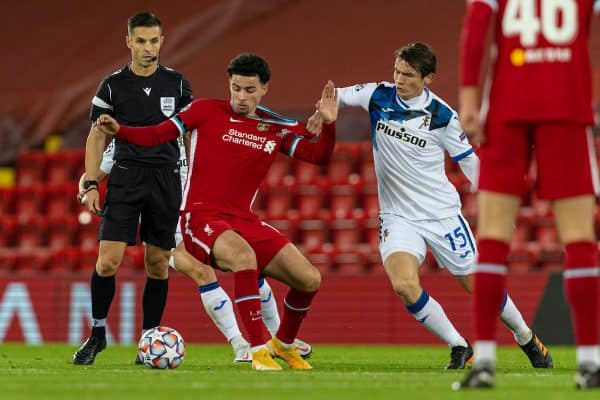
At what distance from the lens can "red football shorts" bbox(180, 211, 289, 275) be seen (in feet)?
23.0

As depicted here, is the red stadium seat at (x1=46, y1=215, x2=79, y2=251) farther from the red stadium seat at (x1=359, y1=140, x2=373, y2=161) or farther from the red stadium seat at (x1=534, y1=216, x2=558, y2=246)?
the red stadium seat at (x1=534, y1=216, x2=558, y2=246)

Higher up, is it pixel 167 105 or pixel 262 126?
pixel 167 105

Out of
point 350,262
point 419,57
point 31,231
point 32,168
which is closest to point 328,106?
point 419,57

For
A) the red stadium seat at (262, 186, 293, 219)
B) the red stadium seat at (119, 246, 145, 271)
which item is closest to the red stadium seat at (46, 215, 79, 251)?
the red stadium seat at (119, 246, 145, 271)

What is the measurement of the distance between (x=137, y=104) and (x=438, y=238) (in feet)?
6.61

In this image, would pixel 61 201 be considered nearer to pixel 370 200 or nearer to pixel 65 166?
pixel 65 166

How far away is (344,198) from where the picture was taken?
1449 centimetres

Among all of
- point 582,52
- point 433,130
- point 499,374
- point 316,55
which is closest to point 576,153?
point 582,52

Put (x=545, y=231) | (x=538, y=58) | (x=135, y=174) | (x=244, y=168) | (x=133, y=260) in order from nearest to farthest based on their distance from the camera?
(x=538, y=58) < (x=244, y=168) < (x=135, y=174) < (x=545, y=231) < (x=133, y=260)

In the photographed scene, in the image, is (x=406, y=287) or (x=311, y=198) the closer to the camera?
(x=406, y=287)

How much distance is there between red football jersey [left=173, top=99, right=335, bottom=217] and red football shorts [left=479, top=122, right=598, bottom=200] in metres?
2.12

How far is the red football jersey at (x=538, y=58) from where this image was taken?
509 cm

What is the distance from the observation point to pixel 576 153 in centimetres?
511

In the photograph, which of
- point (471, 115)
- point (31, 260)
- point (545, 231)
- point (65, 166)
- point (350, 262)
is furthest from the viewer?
point (65, 166)
